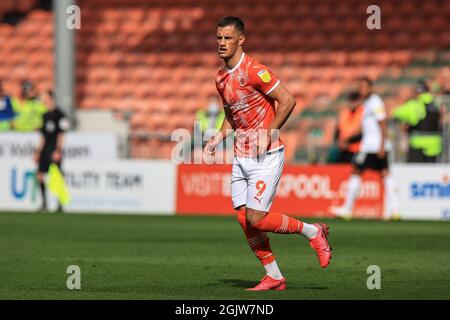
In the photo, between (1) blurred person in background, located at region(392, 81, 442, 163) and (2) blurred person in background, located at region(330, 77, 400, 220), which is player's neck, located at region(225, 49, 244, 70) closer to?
(2) blurred person in background, located at region(330, 77, 400, 220)

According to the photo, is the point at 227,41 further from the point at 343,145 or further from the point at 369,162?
the point at 343,145

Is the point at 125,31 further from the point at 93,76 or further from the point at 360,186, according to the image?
the point at 360,186

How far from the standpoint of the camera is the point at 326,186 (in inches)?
813

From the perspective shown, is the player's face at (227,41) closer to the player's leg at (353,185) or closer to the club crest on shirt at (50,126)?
the player's leg at (353,185)

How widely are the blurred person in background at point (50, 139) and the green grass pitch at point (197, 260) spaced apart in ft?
5.74

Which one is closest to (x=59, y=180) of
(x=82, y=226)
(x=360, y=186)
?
(x=82, y=226)

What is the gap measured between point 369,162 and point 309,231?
967 cm

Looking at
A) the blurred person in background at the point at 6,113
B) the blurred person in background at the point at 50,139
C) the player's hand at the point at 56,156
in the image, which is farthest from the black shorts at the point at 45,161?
the blurred person in background at the point at 6,113

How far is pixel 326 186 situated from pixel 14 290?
11.7 m

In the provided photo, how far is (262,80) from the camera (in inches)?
379

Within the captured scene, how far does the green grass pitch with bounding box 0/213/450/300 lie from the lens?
965 cm

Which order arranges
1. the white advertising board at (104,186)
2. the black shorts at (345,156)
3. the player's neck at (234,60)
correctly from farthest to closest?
1. the white advertising board at (104,186)
2. the black shorts at (345,156)
3. the player's neck at (234,60)

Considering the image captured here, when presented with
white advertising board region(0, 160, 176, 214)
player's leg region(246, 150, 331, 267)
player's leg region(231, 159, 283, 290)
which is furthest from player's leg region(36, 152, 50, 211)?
player's leg region(246, 150, 331, 267)

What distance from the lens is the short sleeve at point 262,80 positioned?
9.62 m
